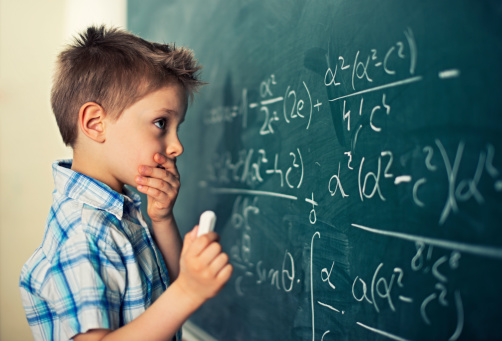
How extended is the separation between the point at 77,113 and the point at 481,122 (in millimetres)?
902

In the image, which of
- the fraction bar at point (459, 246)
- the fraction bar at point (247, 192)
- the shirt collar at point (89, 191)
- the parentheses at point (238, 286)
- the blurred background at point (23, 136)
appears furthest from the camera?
the blurred background at point (23, 136)

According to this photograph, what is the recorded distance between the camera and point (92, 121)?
1072 millimetres

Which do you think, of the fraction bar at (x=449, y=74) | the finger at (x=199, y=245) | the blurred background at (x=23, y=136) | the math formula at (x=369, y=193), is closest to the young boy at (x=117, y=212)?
the finger at (x=199, y=245)

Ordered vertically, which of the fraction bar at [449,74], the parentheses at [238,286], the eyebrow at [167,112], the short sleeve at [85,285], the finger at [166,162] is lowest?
the parentheses at [238,286]

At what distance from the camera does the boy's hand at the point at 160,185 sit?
43.0 inches

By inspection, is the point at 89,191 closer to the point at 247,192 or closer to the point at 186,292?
the point at 186,292

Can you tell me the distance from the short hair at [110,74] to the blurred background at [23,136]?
5.87 feet

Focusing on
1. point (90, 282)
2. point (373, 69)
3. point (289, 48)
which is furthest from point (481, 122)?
point (90, 282)

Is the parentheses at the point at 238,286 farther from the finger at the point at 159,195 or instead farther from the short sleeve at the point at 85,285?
the short sleeve at the point at 85,285

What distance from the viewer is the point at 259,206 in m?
1.50

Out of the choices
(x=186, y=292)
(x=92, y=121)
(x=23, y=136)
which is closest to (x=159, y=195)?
(x=92, y=121)

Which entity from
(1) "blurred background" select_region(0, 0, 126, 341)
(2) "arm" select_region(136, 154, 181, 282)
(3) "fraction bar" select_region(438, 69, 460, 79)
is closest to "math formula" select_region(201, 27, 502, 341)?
(3) "fraction bar" select_region(438, 69, 460, 79)

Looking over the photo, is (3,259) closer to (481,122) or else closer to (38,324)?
(38,324)

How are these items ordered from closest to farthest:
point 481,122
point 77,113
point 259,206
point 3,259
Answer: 1. point 481,122
2. point 77,113
3. point 259,206
4. point 3,259
